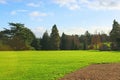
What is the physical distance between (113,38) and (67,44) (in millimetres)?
19234

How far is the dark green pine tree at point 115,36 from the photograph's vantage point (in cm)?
10094

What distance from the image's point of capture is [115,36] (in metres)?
105

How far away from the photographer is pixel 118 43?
100750 millimetres

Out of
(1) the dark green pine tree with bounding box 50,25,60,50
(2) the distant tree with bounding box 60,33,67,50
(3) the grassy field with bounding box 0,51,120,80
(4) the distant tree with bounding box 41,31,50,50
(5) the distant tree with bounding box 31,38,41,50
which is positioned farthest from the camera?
(2) the distant tree with bounding box 60,33,67,50

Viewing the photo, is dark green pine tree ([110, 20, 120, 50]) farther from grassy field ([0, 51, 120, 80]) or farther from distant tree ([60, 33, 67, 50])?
grassy field ([0, 51, 120, 80])

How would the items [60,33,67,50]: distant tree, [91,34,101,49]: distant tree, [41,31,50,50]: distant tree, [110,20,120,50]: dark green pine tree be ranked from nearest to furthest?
1. [110,20,120,50]: dark green pine tree
2. [41,31,50,50]: distant tree
3. [60,33,67,50]: distant tree
4. [91,34,101,49]: distant tree

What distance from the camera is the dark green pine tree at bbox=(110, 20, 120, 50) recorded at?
100938 mm

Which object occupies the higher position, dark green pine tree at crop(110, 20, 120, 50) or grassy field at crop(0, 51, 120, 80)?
dark green pine tree at crop(110, 20, 120, 50)

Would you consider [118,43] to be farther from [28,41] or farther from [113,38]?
[28,41]

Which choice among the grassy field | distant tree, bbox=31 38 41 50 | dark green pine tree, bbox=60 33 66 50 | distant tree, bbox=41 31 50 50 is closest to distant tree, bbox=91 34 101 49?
dark green pine tree, bbox=60 33 66 50

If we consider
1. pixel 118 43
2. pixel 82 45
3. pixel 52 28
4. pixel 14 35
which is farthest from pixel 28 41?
pixel 118 43

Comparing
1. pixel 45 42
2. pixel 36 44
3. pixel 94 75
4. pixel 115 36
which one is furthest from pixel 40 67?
pixel 36 44

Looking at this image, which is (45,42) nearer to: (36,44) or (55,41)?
(36,44)

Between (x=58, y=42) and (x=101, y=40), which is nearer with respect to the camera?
(x=58, y=42)
